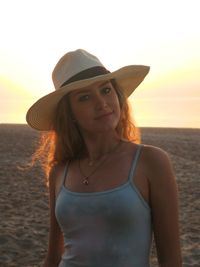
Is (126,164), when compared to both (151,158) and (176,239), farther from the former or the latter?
(176,239)

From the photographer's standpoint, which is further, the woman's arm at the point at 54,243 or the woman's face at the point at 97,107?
the woman's arm at the point at 54,243

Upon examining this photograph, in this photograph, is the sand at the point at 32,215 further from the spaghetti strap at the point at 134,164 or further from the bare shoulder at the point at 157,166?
the bare shoulder at the point at 157,166

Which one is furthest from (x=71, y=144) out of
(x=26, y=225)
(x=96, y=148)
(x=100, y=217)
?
(x=26, y=225)

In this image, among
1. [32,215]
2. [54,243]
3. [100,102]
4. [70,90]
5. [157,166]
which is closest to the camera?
[157,166]

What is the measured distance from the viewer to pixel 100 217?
2.70 metres

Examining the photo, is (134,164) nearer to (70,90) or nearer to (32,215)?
(70,90)

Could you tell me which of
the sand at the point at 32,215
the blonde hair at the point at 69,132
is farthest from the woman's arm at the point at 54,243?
the sand at the point at 32,215

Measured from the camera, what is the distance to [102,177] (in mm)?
2871

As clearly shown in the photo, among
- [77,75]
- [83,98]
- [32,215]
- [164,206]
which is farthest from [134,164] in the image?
[32,215]

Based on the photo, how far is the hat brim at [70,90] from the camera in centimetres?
299

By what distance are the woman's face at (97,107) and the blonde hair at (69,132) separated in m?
0.17

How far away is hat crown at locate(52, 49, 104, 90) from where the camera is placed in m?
3.13

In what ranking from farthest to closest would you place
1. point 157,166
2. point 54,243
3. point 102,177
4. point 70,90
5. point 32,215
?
point 32,215, point 54,243, point 70,90, point 102,177, point 157,166

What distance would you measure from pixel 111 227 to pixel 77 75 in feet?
3.24
